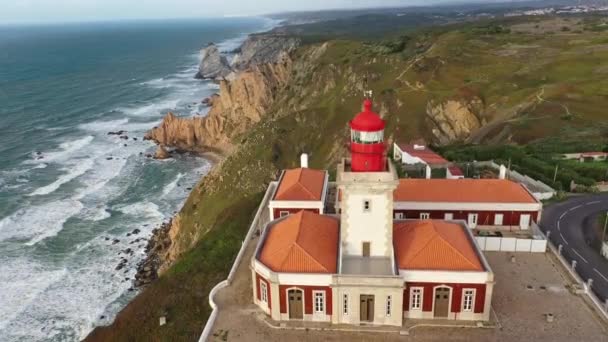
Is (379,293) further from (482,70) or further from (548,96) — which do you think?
(482,70)

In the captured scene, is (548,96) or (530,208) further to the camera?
(548,96)

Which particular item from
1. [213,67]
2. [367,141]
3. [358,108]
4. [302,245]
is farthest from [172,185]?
[213,67]

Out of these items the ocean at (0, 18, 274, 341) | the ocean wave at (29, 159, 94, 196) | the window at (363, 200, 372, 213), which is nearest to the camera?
the window at (363, 200, 372, 213)

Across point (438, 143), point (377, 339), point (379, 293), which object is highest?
point (379, 293)

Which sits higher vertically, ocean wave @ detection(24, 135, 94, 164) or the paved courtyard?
the paved courtyard

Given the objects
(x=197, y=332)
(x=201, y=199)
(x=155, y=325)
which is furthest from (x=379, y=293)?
(x=201, y=199)

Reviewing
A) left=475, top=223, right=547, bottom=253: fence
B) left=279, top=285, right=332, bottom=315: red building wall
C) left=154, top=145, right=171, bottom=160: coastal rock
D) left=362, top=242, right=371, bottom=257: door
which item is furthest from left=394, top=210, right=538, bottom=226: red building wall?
left=154, top=145, right=171, bottom=160: coastal rock

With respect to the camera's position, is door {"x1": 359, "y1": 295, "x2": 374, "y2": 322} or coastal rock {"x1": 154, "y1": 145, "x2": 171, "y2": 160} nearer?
door {"x1": 359, "y1": 295, "x2": 374, "y2": 322}

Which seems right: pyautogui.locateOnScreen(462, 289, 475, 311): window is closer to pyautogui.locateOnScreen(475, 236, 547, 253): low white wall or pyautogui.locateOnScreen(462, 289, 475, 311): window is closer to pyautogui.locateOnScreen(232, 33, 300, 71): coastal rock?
pyautogui.locateOnScreen(475, 236, 547, 253): low white wall
